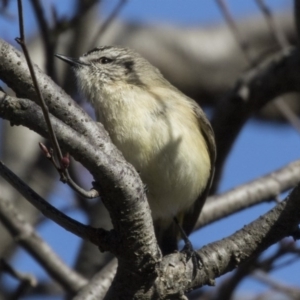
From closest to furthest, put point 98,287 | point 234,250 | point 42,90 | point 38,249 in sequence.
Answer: point 42,90 < point 234,250 < point 98,287 < point 38,249

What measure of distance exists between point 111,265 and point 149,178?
27.8 inches

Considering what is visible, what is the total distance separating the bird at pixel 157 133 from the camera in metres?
4.53

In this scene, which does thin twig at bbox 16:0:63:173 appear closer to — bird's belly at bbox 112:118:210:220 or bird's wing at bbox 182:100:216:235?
bird's belly at bbox 112:118:210:220

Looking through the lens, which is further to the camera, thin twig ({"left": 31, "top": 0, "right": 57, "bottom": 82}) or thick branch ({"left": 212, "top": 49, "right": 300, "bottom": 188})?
thick branch ({"left": 212, "top": 49, "right": 300, "bottom": 188})

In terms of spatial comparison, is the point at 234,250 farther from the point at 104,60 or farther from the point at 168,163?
the point at 104,60

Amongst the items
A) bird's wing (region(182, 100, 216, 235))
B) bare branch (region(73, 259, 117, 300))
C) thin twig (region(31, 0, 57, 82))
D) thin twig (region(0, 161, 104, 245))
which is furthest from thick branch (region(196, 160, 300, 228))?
thin twig (region(0, 161, 104, 245))

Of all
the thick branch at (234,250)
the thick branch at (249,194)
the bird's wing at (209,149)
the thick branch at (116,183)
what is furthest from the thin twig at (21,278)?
the thick branch at (116,183)

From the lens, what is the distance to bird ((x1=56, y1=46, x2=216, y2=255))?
4.53 meters

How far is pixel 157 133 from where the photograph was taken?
14.9 ft

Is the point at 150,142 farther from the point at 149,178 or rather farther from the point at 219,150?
the point at 219,150

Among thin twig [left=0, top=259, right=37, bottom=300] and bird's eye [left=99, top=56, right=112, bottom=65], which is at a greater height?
bird's eye [left=99, top=56, right=112, bottom=65]

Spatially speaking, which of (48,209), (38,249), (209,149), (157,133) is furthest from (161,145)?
(48,209)

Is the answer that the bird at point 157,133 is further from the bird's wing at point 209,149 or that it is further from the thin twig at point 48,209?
the thin twig at point 48,209

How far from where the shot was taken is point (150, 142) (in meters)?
4.49
